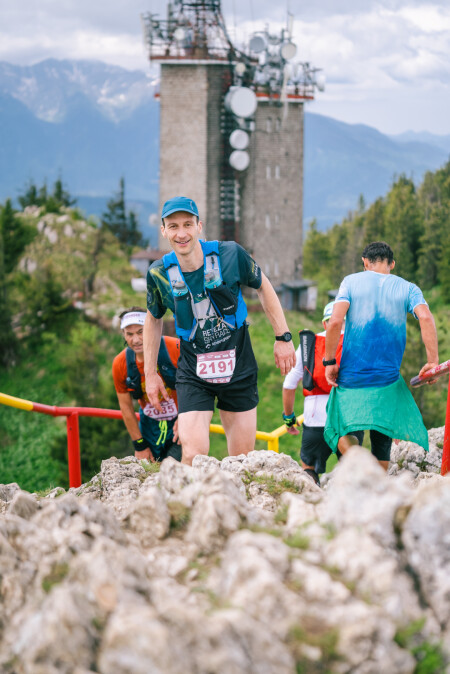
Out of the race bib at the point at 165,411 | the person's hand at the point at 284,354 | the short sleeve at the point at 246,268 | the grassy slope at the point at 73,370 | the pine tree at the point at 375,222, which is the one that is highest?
the pine tree at the point at 375,222

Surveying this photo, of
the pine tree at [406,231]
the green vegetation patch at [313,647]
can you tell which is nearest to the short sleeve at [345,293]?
the green vegetation patch at [313,647]

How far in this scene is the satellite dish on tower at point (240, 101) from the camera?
170ft

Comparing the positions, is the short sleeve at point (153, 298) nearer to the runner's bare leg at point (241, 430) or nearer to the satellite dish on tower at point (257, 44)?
the runner's bare leg at point (241, 430)

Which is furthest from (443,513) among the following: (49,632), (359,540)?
(49,632)

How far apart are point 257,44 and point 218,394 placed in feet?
184

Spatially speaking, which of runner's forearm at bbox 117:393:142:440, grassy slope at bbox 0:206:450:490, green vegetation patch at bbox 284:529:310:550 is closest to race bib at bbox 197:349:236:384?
runner's forearm at bbox 117:393:142:440

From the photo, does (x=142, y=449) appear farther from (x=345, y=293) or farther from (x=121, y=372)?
(x=345, y=293)

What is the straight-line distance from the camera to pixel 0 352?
190 feet

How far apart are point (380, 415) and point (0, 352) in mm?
55767

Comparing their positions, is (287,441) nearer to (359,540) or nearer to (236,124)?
(236,124)

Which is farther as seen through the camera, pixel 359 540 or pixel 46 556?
pixel 46 556

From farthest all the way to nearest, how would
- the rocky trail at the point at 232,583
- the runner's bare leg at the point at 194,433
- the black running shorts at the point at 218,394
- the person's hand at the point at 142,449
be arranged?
the person's hand at the point at 142,449 < the black running shorts at the point at 218,394 < the runner's bare leg at the point at 194,433 < the rocky trail at the point at 232,583

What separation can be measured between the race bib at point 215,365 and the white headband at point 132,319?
1.27 metres

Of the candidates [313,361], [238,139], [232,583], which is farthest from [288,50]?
[232,583]
